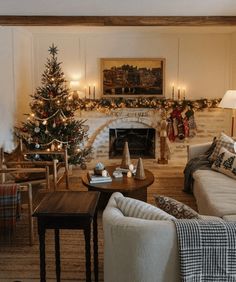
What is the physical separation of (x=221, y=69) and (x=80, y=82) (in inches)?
117

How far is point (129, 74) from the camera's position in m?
7.11

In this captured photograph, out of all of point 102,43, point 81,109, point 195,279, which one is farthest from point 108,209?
point 102,43

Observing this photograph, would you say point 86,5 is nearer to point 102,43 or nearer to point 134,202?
point 102,43

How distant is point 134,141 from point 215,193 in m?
3.96

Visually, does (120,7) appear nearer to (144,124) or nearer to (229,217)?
(144,124)

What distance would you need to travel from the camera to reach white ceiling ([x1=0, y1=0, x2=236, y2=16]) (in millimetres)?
4414

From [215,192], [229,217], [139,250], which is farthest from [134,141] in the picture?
[139,250]

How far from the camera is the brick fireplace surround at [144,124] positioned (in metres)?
7.16

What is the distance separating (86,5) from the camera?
14.9 feet

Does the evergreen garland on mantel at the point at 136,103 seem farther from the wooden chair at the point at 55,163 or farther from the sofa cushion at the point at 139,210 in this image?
the sofa cushion at the point at 139,210

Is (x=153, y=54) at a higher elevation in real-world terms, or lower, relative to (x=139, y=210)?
higher

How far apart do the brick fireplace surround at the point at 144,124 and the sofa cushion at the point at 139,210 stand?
197 inches

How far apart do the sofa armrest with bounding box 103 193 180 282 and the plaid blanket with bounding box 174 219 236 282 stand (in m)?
0.06

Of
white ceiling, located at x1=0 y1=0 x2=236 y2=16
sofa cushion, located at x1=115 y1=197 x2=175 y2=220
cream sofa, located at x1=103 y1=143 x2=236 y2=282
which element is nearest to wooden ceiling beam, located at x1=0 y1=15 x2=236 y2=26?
white ceiling, located at x1=0 y1=0 x2=236 y2=16
